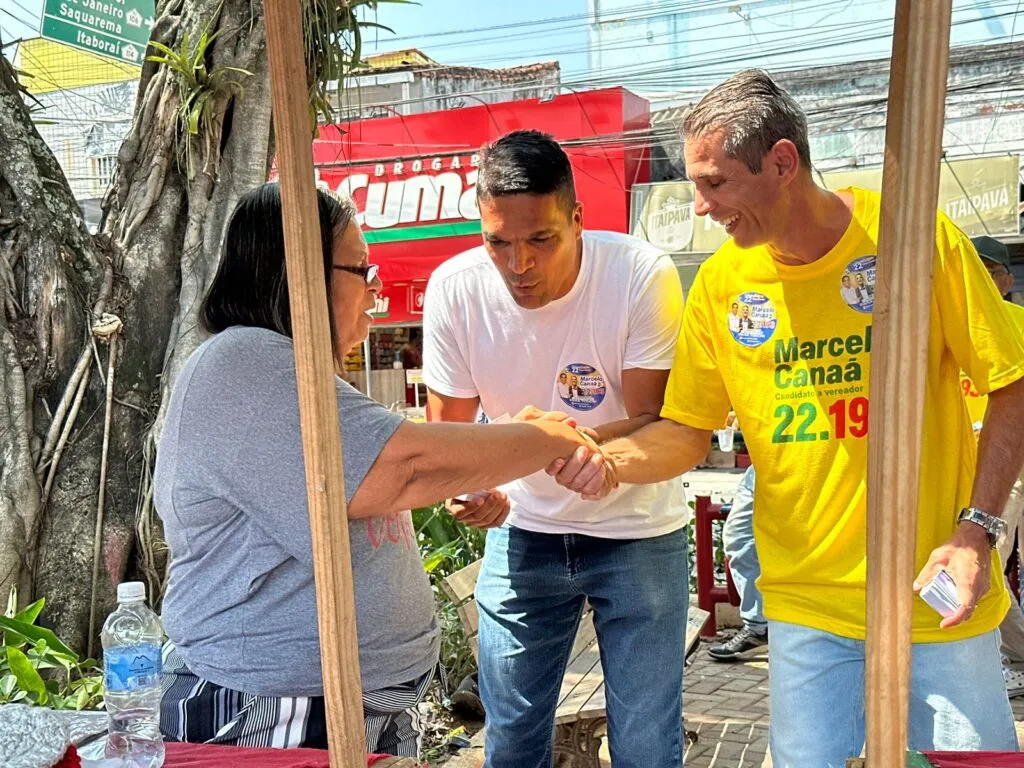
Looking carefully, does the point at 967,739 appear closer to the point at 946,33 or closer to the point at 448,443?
the point at 448,443

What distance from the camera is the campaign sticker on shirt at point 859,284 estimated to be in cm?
208

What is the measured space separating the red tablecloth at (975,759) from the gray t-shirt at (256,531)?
0.97 m

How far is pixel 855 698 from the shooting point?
2090 millimetres

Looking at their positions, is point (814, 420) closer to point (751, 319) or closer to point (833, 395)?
point (833, 395)

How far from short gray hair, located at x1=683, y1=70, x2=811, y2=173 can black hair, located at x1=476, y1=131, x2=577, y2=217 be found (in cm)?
50

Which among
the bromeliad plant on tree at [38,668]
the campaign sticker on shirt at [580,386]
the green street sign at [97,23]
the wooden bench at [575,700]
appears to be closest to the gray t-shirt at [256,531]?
the campaign sticker on shirt at [580,386]

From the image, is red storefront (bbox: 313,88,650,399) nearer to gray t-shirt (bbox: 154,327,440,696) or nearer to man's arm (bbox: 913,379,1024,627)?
man's arm (bbox: 913,379,1024,627)

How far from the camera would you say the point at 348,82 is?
4.50 meters

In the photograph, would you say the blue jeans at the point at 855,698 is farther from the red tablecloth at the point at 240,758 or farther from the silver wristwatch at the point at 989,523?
the red tablecloth at the point at 240,758

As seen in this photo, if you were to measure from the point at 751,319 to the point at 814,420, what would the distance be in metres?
0.26

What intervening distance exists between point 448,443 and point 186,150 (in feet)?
9.96

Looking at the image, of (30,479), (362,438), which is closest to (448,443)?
(362,438)

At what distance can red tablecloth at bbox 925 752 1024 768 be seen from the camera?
4.98ft

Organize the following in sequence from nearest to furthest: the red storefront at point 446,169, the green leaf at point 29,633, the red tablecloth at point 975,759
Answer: the red tablecloth at point 975,759
the green leaf at point 29,633
the red storefront at point 446,169
